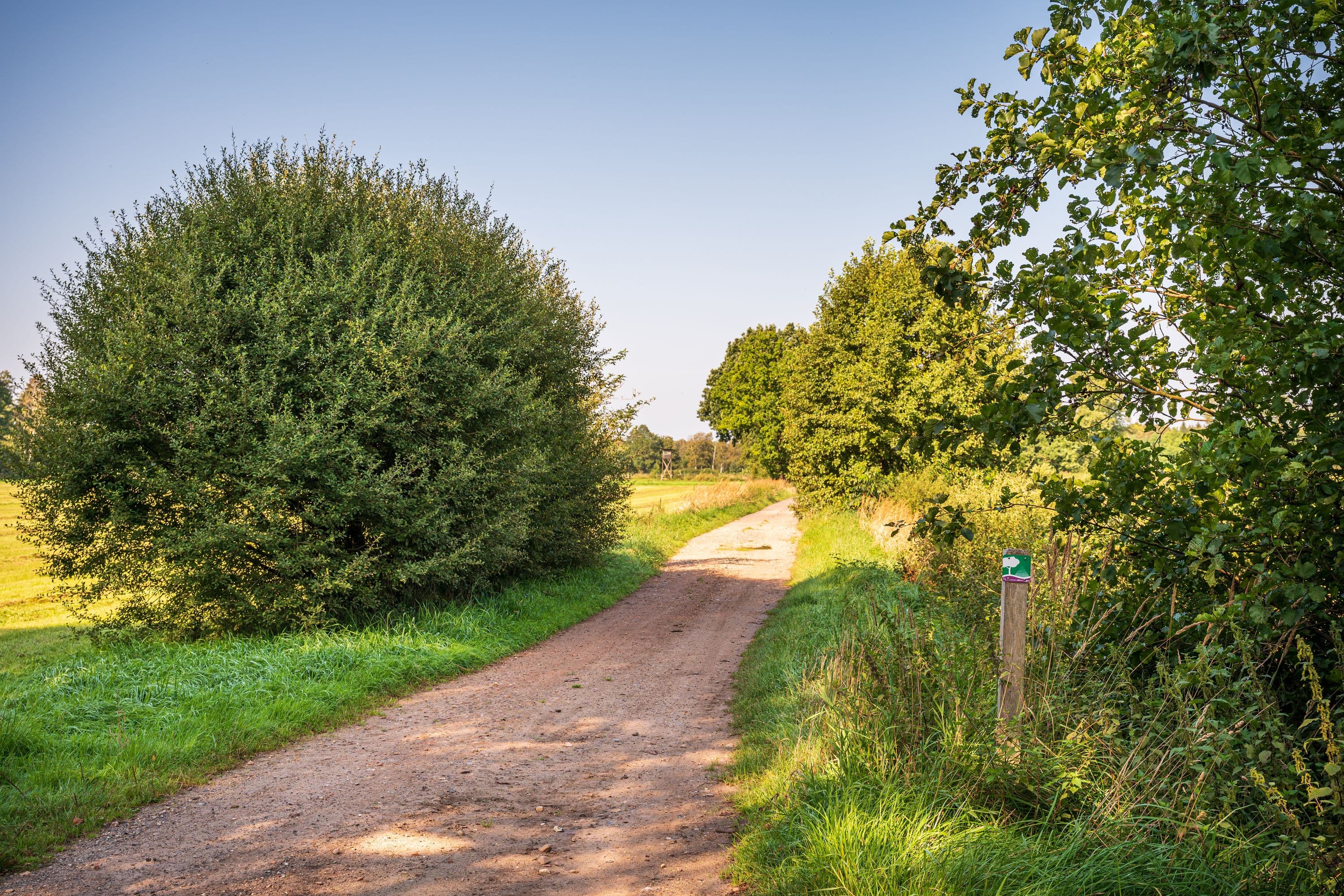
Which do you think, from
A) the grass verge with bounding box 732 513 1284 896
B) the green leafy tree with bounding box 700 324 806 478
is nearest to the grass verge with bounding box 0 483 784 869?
the grass verge with bounding box 732 513 1284 896

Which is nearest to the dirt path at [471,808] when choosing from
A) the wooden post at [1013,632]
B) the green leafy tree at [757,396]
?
the wooden post at [1013,632]

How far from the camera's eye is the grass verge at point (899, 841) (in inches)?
134

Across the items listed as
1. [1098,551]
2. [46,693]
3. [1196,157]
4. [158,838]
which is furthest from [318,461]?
[1196,157]

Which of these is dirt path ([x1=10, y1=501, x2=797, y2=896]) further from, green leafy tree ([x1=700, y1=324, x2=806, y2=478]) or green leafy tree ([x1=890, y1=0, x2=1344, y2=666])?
green leafy tree ([x1=700, y1=324, x2=806, y2=478])

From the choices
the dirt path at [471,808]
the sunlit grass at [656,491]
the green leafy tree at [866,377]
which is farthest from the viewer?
the sunlit grass at [656,491]

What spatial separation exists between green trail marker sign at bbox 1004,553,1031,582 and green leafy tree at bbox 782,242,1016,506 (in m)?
15.7

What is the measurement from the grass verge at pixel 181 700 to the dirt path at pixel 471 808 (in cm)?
28

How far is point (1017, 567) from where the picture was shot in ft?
15.0

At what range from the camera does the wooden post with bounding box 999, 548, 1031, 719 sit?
4.56 meters

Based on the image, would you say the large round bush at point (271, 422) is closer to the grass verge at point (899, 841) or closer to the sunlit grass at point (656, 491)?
the grass verge at point (899, 841)

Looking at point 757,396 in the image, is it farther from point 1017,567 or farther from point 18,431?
point 1017,567

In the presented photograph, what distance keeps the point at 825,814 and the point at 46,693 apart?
7435 millimetres

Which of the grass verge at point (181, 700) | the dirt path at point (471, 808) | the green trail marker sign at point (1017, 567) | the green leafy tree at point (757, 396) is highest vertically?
the green leafy tree at point (757, 396)

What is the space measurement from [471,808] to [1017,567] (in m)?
3.91
